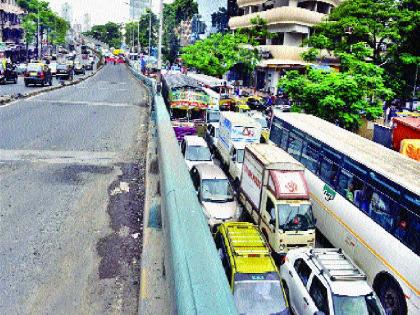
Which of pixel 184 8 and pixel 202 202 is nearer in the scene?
pixel 202 202

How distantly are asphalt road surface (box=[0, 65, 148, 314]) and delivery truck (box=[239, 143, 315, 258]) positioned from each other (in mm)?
3796

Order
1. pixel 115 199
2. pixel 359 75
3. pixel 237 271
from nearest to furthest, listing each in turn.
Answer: pixel 237 271 → pixel 115 199 → pixel 359 75

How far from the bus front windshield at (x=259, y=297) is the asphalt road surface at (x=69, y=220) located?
2.38 metres

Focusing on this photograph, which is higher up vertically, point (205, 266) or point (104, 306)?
point (205, 266)

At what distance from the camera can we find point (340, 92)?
71.4 feet

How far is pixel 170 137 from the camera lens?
11039 millimetres

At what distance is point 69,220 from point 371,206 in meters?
7.65

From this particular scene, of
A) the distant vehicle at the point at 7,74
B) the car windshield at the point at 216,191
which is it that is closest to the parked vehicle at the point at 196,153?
the car windshield at the point at 216,191

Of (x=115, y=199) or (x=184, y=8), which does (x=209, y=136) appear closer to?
(x=115, y=199)

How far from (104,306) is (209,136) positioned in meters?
19.7

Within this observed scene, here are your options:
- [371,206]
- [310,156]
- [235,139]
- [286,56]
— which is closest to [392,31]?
[235,139]

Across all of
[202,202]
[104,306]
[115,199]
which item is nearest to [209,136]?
[202,202]

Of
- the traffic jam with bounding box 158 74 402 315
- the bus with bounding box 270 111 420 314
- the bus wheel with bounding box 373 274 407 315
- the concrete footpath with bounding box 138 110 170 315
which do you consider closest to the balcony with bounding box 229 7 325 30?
the traffic jam with bounding box 158 74 402 315

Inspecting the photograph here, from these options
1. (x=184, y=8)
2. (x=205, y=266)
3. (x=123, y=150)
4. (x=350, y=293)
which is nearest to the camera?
(x=205, y=266)
